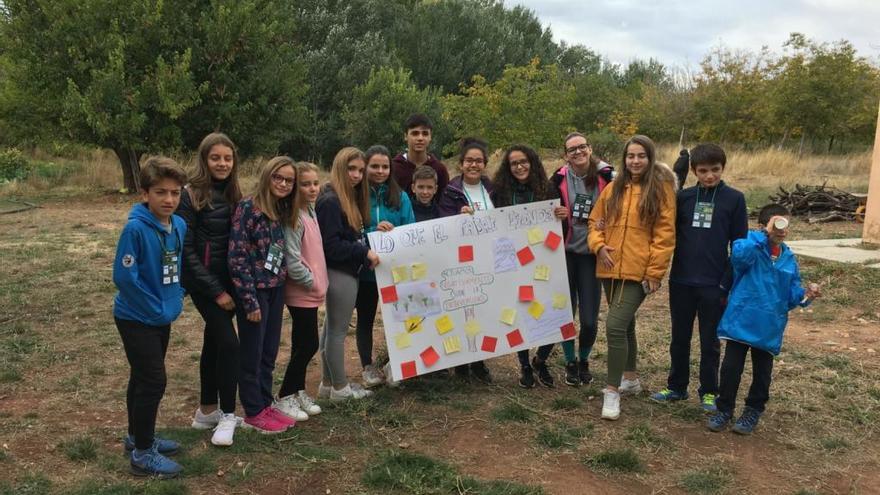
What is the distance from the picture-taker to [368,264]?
4.61 meters

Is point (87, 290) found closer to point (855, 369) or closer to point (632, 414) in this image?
point (632, 414)

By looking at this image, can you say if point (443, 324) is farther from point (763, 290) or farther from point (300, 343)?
point (763, 290)

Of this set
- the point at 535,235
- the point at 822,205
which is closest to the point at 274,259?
the point at 535,235

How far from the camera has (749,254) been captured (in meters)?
4.08

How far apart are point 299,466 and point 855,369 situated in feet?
15.2

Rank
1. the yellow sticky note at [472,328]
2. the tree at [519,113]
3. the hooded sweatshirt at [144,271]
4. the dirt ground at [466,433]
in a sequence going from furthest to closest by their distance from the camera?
1. the tree at [519,113]
2. the yellow sticky note at [472,328]
3. the dirt ground at [466,433]
4. the hooded sweatshirt at [144,271]

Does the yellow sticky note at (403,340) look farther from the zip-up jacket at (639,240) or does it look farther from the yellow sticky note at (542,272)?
the zip-up jacket at (639,240)

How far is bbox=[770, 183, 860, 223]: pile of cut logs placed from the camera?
543 inches

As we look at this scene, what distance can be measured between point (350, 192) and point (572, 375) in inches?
86.3

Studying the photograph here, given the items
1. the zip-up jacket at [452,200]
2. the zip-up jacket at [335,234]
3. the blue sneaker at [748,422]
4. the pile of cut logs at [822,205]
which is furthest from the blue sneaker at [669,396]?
the pile of cut logs at [822,205]

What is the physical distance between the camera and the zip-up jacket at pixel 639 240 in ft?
14.4

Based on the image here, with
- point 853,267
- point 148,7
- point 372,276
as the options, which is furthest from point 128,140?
point 853,267

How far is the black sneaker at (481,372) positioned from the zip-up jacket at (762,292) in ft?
6.14

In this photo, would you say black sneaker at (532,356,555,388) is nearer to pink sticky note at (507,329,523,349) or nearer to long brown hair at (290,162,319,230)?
pink sticky note at (507,329,523,349)
